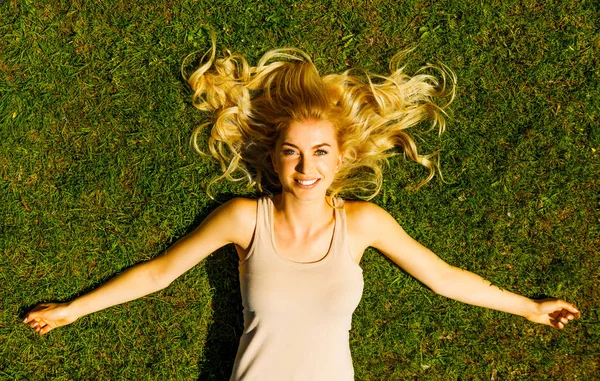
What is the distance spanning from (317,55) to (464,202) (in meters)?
1.86

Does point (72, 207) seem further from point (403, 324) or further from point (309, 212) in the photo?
point (403, 324)

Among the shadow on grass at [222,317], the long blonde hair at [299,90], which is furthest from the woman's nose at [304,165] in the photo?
the shadow on grass at [222,317]

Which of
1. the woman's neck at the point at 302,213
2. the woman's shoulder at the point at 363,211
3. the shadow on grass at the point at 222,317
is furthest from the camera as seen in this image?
the shadow on grass at the point at 222,317

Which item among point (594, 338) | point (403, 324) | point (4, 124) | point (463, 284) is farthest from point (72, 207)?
point (594, 338)

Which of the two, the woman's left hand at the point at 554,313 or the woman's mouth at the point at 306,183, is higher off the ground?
the woman's mouth at the point at 306,183

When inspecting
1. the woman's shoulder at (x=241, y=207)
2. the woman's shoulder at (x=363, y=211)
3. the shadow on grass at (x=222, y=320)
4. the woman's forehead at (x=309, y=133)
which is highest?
the woman's forehead at (x=309, y=133)

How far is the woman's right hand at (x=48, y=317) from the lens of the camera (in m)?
4.49

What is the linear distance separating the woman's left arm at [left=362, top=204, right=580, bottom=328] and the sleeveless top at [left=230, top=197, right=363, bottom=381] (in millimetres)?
350

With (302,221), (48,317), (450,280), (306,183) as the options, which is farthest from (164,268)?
(450,280)

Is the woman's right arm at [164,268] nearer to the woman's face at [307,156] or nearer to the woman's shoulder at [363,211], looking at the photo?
the woman's face at [307,156]

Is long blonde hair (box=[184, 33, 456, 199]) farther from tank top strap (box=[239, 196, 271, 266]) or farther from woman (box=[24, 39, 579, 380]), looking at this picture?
tank top strap (box=[239, 196, 271, 266])

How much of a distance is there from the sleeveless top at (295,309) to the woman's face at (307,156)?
0.43m

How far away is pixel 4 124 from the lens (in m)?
4.55

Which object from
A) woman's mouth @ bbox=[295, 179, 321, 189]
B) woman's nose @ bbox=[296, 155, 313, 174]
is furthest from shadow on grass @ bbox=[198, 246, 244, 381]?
woman's nose @ bbox=[296, 155, 313, 174]
